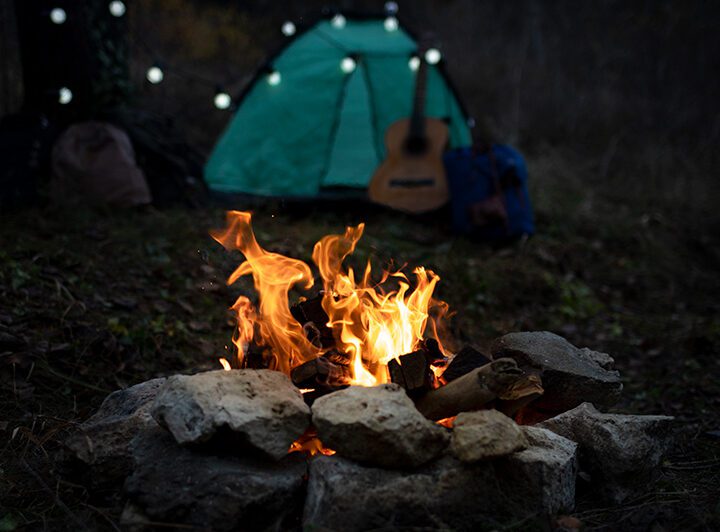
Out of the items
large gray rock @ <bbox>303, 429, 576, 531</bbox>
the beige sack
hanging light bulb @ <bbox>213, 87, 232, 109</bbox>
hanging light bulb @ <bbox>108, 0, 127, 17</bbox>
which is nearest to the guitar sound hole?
hanging light bulb @ <bbox>213, 87, 232, 109</bbox>

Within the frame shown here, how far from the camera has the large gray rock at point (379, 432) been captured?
2297 millimetres

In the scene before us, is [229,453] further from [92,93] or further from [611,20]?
[611,20]

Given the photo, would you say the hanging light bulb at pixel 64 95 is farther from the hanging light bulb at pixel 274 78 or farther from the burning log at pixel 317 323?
the burning log at pixel 317 323

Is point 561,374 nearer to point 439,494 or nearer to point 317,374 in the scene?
point 439,494

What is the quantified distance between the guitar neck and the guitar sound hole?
0.14ft

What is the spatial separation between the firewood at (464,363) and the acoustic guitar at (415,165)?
4563 mm

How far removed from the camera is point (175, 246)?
557cm

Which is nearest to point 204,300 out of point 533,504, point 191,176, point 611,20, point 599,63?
point 191,176

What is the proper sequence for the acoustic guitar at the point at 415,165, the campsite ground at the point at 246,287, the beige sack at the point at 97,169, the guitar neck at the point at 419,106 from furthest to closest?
the guitar neck at the point at 419,106 → the acoustic guitar at the point at 415,165 → the beige sack at the point at 97,169 → the campsite ground at the point at 246,287

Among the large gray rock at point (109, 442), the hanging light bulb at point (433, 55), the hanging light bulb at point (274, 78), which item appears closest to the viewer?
the large gray rock at point (109, 442)

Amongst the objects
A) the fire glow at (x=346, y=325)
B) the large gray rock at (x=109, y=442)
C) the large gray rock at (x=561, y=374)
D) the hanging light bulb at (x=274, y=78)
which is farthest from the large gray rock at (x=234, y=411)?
the hanging light bulb at (x=274, y=78)

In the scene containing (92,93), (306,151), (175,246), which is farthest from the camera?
(306,151)

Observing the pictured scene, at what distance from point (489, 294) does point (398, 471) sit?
379 centimetres

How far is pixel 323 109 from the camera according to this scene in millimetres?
7727
